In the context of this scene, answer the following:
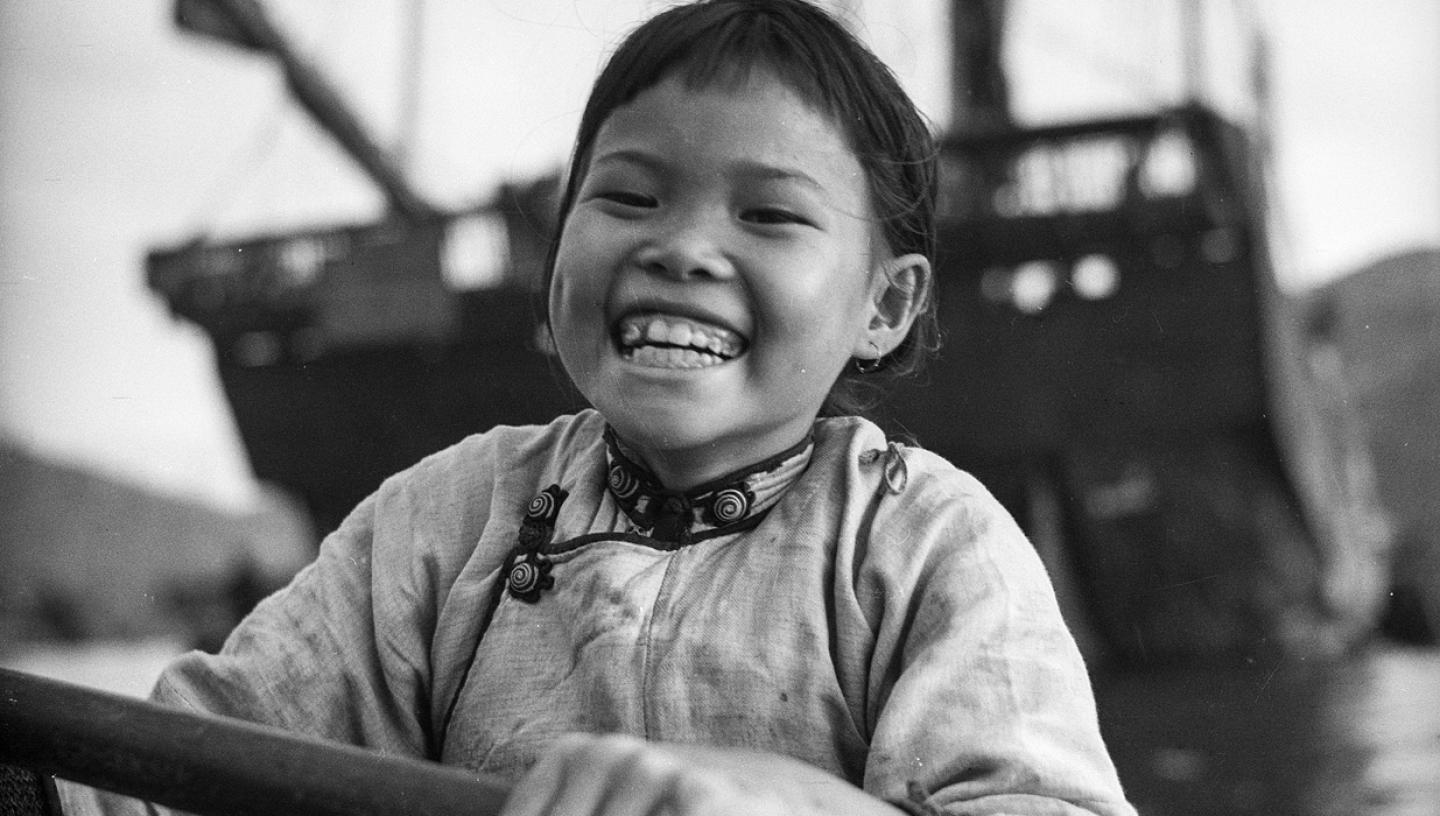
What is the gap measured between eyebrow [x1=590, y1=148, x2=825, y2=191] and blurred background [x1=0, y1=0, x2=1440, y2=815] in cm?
15

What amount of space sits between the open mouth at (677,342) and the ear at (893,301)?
9cm

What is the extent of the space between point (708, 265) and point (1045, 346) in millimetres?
1688

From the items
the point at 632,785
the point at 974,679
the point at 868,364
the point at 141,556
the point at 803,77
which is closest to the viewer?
the point at 632,785

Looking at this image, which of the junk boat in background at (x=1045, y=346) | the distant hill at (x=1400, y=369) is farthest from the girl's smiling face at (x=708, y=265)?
the junk boat in background at (x=1045, y=346)

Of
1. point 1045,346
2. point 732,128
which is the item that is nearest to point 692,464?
point 732,128

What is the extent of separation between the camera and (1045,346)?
218 centimetres

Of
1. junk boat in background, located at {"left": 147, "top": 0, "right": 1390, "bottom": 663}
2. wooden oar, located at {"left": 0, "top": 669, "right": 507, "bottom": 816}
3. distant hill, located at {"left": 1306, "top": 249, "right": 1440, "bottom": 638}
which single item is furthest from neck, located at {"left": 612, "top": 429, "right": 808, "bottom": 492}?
junk boat in background, located at {"left": 147, "top": 0, "right": 1390, "bottom": 663}

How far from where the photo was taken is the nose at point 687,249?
564 mm

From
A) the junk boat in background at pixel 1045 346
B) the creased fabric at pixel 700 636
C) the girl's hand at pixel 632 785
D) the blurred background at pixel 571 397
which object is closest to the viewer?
the girl's hand at pixel 632 785

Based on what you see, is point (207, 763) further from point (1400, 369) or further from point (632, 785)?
point (1400, 369)

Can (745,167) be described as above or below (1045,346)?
above

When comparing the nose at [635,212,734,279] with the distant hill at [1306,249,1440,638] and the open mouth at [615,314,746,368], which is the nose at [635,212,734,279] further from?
the distant hill at [1306,249,1440,638]

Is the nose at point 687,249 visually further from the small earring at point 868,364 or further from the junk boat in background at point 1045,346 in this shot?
the junk boat in background at point 1045,346

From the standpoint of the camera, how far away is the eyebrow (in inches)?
22.5
